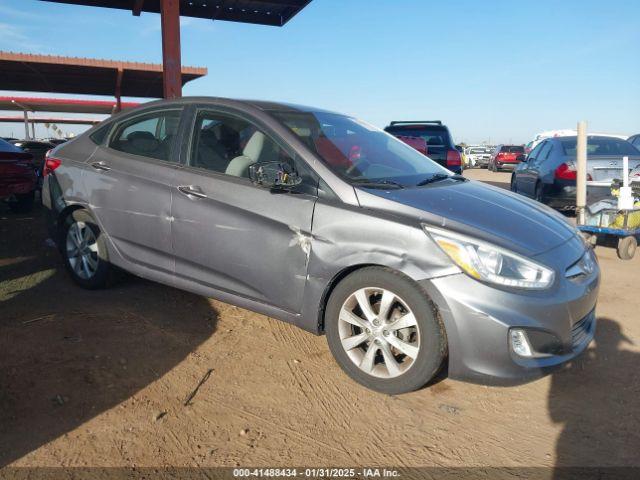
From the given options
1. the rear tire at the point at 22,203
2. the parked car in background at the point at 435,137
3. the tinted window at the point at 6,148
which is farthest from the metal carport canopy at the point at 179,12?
the parked car in background at the point at 435,137

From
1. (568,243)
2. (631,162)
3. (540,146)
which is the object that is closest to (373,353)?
(568,243)

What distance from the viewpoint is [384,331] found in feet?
9.48

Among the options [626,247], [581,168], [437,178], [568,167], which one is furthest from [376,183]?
[568,167]

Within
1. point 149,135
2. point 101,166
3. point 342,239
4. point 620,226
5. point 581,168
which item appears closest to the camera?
point 342,239

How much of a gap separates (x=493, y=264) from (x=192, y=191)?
206cm

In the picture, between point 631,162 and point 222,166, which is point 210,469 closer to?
point 222,166

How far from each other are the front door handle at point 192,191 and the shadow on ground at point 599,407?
8.37 ft

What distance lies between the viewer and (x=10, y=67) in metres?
16.8

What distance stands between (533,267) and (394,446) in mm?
1177

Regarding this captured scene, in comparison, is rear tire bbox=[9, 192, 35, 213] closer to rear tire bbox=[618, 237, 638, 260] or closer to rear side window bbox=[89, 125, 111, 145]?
rear side window bbox=[89, 125, 111, 145]

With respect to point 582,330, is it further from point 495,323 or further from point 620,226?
point 620,226

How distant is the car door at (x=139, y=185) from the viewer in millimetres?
3775

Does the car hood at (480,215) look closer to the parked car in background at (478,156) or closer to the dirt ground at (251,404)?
the dirt ground at (251,404)

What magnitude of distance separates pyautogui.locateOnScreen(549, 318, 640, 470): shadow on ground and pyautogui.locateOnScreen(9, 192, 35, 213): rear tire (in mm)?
8671
